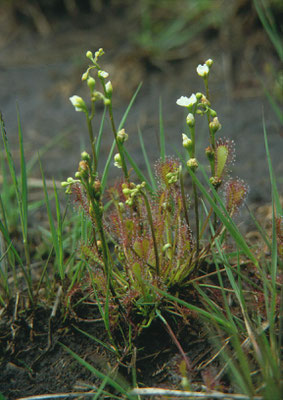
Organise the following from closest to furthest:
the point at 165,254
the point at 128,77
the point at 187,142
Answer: the point at 187,142 → the point at 165,254 → the point at 128,77

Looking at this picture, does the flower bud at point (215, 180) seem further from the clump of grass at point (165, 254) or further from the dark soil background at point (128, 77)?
the dark soil background at point (128, 77)

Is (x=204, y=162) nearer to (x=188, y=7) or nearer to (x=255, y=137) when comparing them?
(x=255, y=137)

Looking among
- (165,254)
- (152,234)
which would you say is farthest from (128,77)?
(152,234)

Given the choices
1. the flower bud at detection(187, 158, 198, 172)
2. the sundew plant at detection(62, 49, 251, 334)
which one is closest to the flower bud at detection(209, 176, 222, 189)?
the sundew plant at detection(62, 49, 251, 334)

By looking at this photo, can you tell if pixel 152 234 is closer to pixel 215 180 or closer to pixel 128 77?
pixel 215 180

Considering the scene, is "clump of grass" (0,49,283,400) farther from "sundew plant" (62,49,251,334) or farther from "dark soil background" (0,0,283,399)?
"dark soil background" (0,0,283,399)

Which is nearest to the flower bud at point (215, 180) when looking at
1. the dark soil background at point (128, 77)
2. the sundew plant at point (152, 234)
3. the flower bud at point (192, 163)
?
the sundew plant at point (152, 234)

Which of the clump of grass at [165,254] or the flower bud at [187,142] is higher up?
the flower bud at [187,142]

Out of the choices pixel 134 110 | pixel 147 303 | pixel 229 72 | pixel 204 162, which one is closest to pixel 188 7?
pixel 229 72
